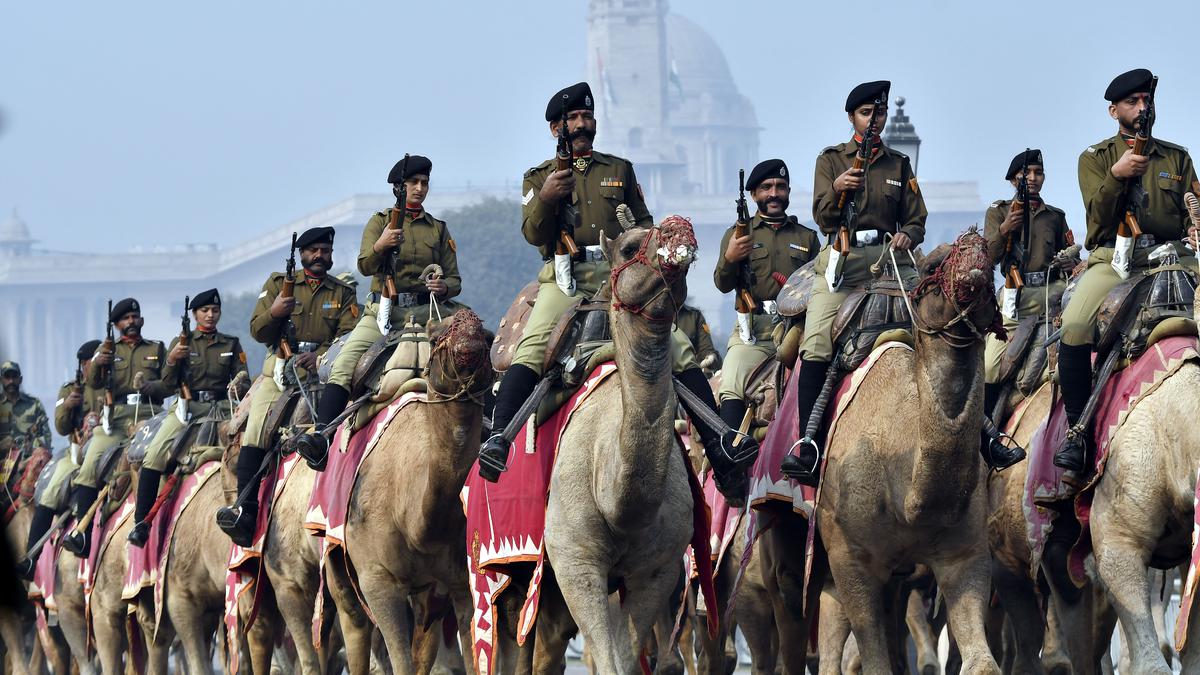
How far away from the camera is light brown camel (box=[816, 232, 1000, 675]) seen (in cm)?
1182

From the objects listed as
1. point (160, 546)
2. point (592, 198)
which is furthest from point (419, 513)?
point (160, 546)

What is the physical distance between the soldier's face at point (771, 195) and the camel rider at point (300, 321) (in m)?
3.91

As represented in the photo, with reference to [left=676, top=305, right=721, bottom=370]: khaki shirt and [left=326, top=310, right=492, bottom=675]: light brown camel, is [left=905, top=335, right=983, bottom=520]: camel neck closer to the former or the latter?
[left=326, top=310, right=492, bottom=675]: light brown camel

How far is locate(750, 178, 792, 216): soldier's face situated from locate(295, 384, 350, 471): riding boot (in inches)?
152

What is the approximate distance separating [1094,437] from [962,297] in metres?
2.19

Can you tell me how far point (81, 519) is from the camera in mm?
26078

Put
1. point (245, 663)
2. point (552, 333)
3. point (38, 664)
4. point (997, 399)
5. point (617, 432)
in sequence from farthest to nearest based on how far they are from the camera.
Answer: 1. point (38, 664)
2. point (245, 663)
3. point (997, 399)
4. point (552, 333)
5. point (617, 432)

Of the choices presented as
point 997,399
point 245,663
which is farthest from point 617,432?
point 245,663

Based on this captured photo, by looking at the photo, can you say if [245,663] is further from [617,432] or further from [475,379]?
[617,432]

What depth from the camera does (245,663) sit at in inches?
864

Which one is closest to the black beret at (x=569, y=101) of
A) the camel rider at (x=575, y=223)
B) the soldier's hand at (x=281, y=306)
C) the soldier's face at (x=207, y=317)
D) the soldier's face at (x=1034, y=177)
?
the camel rider at (x=575, y=223)

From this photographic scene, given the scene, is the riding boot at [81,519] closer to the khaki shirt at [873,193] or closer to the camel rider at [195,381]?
the camel rider at [195,381]

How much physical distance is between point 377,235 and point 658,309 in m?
6.41

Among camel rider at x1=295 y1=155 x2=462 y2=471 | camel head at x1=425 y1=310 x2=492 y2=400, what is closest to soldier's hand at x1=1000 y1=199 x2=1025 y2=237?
camel rider at x1=295 y1=155 x2=462 y2=471
